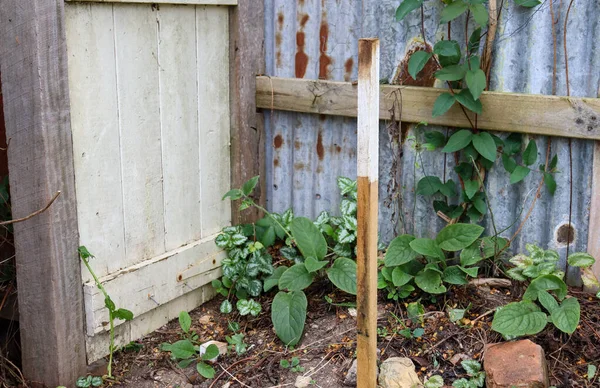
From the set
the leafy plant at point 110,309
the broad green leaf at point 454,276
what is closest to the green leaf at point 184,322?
the leafy plant at point 110,309

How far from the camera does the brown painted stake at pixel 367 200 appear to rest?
235 centimetres

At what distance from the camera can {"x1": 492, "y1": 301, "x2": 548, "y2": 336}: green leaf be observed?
2.87m

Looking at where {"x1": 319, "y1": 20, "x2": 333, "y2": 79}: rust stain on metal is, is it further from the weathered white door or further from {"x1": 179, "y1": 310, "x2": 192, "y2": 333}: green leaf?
{"x1": 179, "y1": 310, "x2": 192, "y2": 333}: green leaf

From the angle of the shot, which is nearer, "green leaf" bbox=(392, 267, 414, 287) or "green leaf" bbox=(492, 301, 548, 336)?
"green leaf" bbox=(492, 301, 548, 336)

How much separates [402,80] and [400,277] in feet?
3.27

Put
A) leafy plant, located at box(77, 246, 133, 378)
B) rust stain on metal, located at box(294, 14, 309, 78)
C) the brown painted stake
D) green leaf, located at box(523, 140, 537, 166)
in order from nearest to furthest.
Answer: the brown painted stake
leafy plant, located at box(77, 246, 133, 378)
green leaf, located at box(523, 140, 537, 166)
rust stain on metal, located at box(294, 14, 309, 78)

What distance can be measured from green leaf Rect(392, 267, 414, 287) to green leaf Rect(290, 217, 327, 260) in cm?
39

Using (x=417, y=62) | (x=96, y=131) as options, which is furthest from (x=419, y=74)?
(x=96, y=131)

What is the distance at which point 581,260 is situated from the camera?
3.10 meters

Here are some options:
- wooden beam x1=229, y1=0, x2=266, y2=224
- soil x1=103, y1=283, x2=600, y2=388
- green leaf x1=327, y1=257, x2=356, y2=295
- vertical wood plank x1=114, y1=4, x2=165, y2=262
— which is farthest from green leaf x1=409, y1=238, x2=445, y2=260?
Result: vertical wood plank x1=114, y1=4, x2=165, y2=262

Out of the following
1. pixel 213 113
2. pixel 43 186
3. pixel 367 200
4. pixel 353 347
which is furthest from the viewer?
pixel 213 113

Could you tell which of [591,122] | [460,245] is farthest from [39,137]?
[591,122]

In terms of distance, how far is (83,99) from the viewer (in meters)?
2.95

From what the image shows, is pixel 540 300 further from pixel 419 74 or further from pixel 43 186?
pixel 43 186
